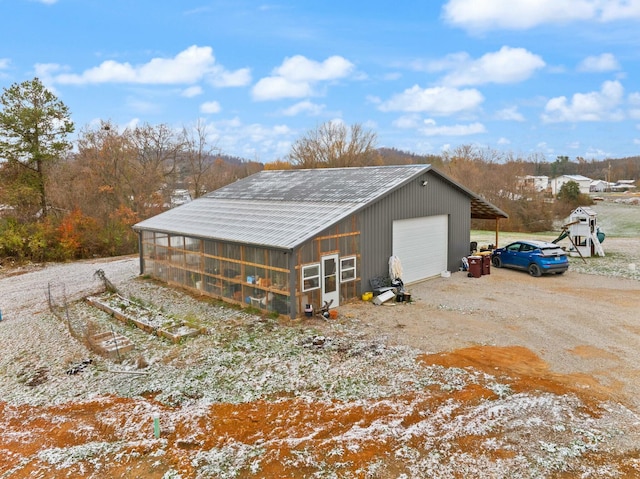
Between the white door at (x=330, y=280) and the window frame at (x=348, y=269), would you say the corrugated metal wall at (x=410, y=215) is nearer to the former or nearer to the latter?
the window frame at (x=348, y=269)

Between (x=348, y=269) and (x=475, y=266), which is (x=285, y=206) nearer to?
(x=348, y=269)

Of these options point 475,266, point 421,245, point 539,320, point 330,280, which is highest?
point 421,245

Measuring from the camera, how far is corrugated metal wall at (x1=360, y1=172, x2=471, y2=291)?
14.5 meters

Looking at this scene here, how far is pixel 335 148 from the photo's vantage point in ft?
143

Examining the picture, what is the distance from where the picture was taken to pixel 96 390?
8711 mm

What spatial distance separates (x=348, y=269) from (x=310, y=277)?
5.63 feet

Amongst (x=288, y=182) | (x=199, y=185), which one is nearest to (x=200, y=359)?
(x=288, y=182)

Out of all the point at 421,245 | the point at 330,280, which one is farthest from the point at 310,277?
the point at 421,245

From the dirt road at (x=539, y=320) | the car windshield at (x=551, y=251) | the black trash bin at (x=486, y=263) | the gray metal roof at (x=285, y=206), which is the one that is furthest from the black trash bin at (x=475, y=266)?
the gray metal roof at (x=285, y=206)

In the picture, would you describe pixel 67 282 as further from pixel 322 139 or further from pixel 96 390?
pixel 322 139

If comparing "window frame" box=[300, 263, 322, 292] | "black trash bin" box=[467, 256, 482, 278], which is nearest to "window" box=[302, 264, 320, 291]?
"window frame" box=[300, 263, 322, 292]

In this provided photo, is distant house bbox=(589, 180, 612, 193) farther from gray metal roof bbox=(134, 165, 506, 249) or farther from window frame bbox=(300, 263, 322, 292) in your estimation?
window frame bbox=(300, 263, 322, 292)

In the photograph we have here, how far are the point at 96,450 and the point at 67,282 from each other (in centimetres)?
1440

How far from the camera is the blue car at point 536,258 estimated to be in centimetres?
1711
